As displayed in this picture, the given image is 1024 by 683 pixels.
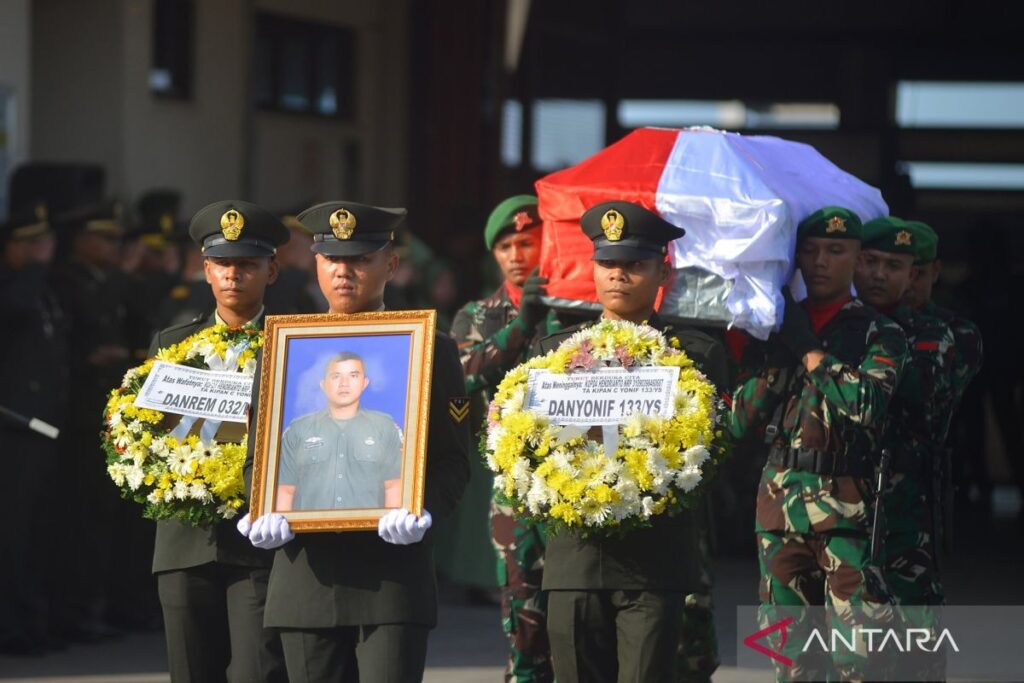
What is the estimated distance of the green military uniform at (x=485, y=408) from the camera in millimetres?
7066

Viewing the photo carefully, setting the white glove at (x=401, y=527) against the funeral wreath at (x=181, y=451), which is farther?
the funeral wreath at (x=181, y=451)

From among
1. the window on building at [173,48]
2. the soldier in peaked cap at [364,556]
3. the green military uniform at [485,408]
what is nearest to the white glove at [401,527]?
the soldier in peaked cap at [364,556]

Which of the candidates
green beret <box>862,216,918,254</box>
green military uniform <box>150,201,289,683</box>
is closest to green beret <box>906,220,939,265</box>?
green beret <box>862,216,918,254</box>

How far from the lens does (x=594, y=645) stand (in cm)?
591

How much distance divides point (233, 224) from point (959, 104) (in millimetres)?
11065

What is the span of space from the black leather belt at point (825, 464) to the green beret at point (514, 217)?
1.54 metres

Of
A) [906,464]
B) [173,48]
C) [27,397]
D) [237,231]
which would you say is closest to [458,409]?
[237,231]

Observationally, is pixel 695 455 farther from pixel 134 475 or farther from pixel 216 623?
pixel 134 475

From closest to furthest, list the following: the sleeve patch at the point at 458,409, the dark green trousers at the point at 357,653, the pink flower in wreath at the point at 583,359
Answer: the dark green trousers at the point at 357,653 < the sleeve patch at the point at 458,409 < the pink flower in wreath at the point at 583,359

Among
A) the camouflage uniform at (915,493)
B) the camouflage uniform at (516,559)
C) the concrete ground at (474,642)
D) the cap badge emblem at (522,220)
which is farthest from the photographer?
the concrete ground at (474,642)

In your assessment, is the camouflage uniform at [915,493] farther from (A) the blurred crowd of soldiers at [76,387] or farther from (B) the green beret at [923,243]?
(A) the blurred crowd of soldiers at [76,387]

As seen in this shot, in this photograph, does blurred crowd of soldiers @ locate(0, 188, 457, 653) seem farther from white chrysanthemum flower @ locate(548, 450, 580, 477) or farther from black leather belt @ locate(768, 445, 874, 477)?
white chrysanthemum flower @ locate(548, 450, 580, 477)

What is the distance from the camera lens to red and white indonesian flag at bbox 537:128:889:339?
682 centimetres

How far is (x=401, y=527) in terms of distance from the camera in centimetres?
529
